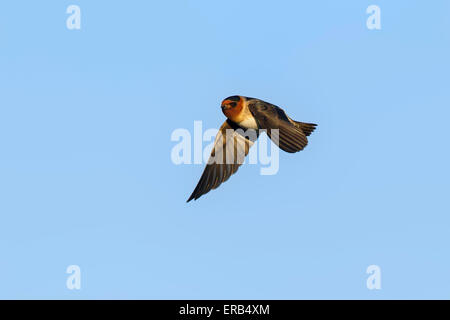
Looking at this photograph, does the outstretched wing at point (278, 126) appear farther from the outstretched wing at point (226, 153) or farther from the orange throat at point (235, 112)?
the outstretched wing at point (226, 153)

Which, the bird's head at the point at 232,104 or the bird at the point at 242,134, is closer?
the bird at the point at 242,134

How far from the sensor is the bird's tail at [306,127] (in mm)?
20422

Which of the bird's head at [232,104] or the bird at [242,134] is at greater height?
the bird's head at [232,104]

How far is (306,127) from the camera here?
2052cm

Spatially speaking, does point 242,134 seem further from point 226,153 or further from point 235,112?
point 235,112

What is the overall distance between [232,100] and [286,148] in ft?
5.47

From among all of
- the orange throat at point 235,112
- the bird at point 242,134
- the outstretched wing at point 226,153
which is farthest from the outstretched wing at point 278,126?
the outstretched wing at point 226,153

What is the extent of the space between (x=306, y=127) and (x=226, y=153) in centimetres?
177

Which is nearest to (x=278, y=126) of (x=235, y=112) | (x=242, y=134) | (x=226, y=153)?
(x=235, y=112)

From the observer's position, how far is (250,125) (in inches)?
795

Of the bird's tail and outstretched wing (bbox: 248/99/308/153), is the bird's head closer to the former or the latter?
outstretched wing (bbox: 248/99/308/153)

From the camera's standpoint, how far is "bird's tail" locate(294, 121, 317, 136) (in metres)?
20.4
